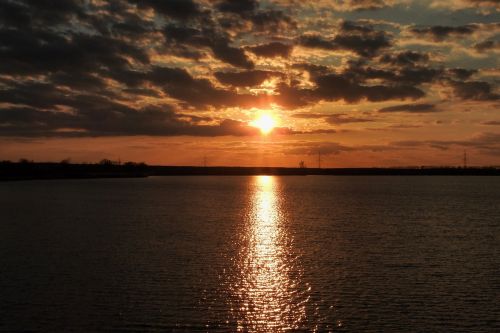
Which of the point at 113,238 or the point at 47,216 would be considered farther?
the point at 47,216

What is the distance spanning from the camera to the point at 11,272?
135 feet

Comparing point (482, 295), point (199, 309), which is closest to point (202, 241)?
point (199, 309)

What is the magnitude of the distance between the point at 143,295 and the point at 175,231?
3596 centimetres

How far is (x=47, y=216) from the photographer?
89.4 metres

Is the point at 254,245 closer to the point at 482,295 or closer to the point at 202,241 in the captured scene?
the point at 202,241

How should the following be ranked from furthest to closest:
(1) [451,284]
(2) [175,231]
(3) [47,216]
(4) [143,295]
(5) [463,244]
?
(3) [47,216], (2) [175,231], (5) [463,244], (1) [451,284], (4) [143,295]

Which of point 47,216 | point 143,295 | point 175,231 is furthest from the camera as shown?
point 47,216

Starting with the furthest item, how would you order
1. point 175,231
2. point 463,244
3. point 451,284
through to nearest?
point 175,231, point 463,244, point 451,284

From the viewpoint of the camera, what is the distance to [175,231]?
233 feet

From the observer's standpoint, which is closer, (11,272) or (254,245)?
(11,272)

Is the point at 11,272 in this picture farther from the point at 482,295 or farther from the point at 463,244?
the point at 463,244

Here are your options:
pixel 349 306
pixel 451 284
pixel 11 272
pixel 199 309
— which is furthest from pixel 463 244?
pixel 11 272

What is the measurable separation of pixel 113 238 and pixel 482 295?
42.4 meters

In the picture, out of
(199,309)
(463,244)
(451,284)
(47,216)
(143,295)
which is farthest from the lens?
(47,216)
